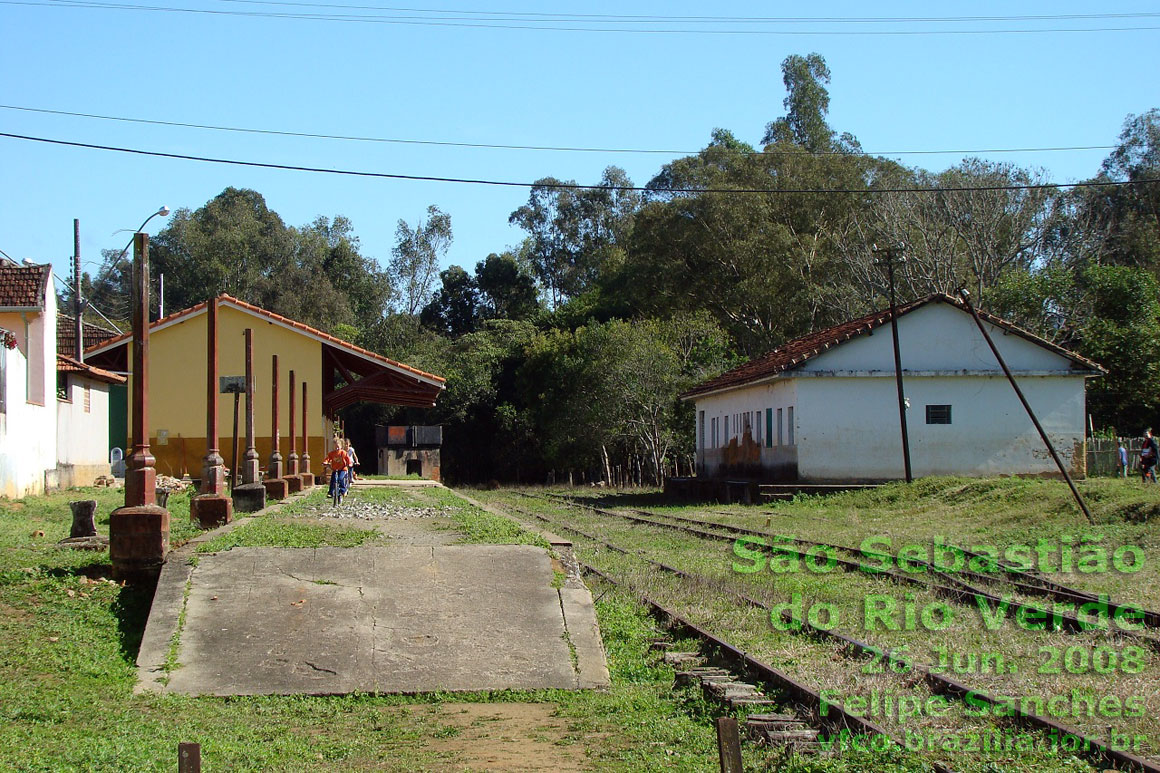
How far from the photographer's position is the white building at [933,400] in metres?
31.3

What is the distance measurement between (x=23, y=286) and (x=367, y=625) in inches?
826

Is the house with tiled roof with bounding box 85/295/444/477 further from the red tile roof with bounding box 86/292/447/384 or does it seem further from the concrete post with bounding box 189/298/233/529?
the concrete post with bounding box 189/298/233/529

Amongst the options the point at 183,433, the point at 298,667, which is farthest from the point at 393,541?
the point at 183,433

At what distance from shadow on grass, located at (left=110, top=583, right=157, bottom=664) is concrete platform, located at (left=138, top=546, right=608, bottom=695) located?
246 millimetres

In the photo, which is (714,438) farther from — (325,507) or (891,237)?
(325,507)

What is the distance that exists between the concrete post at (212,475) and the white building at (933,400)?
18.7 metres

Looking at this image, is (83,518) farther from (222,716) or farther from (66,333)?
(66,333)

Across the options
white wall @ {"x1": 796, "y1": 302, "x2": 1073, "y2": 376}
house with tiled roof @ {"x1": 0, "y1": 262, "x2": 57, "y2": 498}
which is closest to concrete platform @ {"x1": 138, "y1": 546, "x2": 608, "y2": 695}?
house with tiled roof @ {"x1": 0, "y1": 262, "x2": 57, "y2": 498}

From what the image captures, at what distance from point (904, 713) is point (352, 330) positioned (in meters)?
57.7

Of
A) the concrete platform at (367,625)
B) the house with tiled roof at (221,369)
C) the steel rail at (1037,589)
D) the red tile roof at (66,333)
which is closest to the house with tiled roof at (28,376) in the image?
the red tile roof at (66,333)

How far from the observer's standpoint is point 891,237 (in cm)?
4878

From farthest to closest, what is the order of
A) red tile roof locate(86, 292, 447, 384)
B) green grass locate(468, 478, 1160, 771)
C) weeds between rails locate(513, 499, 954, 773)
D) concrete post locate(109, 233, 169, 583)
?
red tile roof locate(86, 292, 447, 384) → concrete post locate(109, 233, 169, 583) → green grass locate(468, 478, 1160, 771) → weeds between rails locate(513, 499, 954, 773)

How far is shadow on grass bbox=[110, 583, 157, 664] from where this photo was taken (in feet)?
30.0

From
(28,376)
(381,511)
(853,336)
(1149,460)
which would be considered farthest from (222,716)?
(1149,460)
